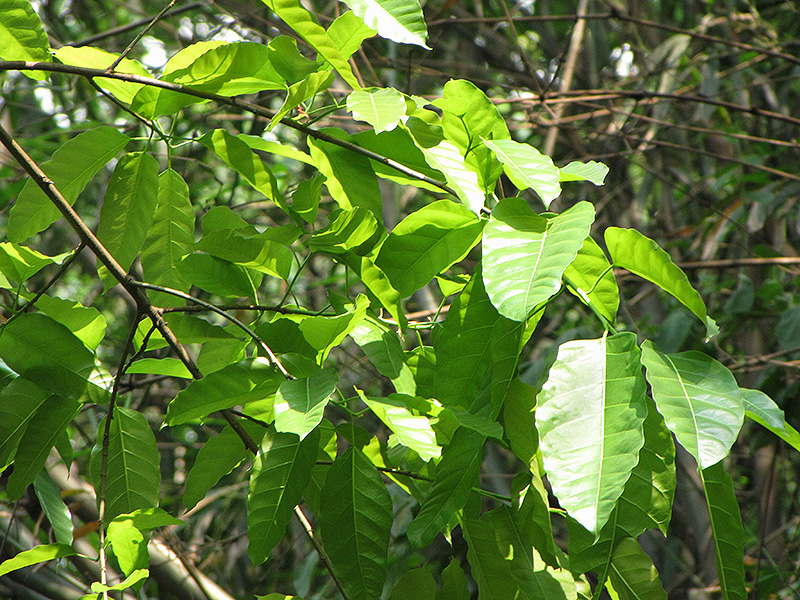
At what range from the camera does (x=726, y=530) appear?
19.4 inches

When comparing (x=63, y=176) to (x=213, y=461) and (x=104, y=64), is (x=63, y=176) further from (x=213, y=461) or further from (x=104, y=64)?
(x=213, y=461)

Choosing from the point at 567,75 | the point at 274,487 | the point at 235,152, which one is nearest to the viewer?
the point at 274,487

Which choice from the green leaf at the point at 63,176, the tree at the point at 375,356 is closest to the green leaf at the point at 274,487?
the tree at the point at 375,356

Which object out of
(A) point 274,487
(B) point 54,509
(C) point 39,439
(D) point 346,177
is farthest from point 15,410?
(D) point 346,177

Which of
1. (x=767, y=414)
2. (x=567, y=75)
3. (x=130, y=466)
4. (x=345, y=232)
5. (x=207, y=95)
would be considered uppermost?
(x=207, y=95)

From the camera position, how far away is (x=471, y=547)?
0.60 meters

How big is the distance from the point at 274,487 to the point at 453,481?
14 centimetres

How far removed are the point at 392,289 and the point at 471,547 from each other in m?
0.23

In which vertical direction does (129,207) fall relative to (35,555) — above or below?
above

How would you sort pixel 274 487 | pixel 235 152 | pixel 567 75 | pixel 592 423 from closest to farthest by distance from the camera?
pixel 592 423 < pixel 274 487 < pixel 235 152 < pixel 567 75

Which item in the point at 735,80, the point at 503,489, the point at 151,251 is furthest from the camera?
the point at 735,80

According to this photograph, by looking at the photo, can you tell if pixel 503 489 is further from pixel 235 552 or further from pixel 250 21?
pixel 250 21

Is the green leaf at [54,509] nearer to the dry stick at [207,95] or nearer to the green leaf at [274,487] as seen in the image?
the green leaf at [274,487]

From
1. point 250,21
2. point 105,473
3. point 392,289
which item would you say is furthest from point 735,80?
point 105,473
